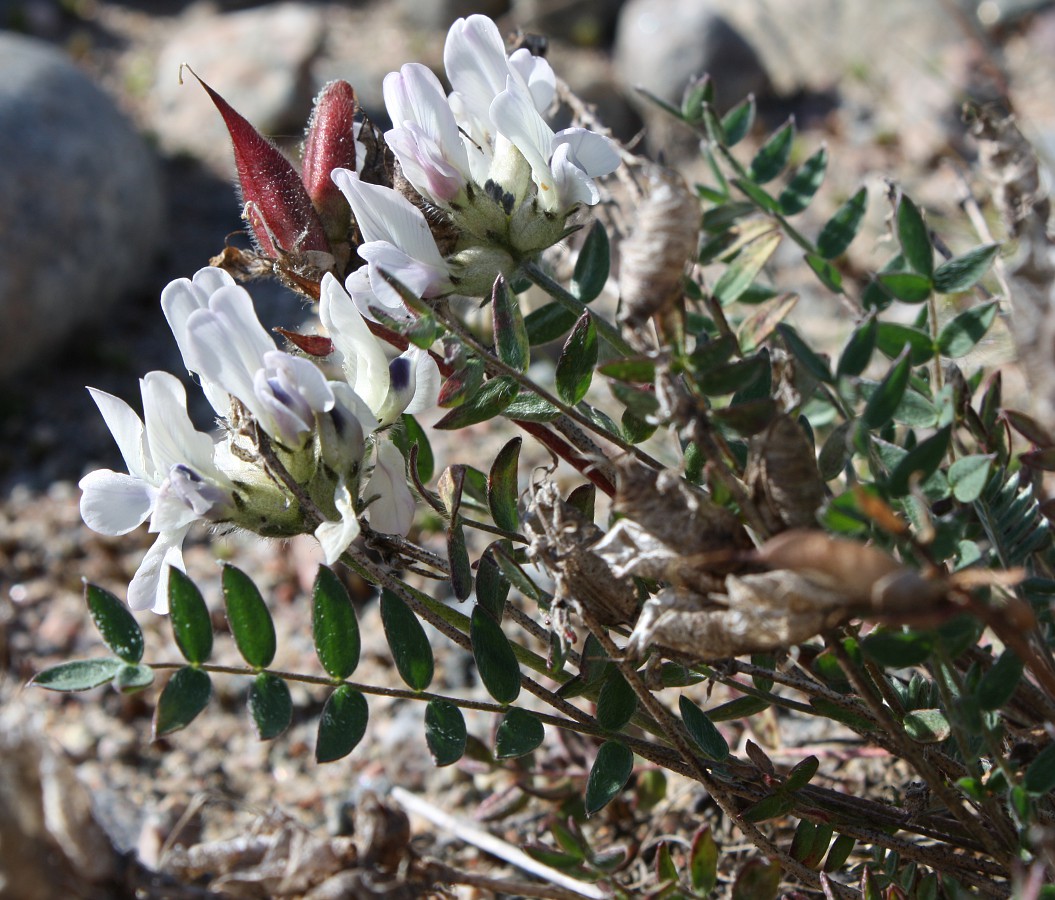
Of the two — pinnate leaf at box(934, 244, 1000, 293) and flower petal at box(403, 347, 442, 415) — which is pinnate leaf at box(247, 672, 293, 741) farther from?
pinnate leaf at box(934, 244, 1000, 293)

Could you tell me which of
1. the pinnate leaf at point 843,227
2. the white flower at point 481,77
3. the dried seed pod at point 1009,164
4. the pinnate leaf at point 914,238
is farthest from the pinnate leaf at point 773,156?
the white flower at point 481,77

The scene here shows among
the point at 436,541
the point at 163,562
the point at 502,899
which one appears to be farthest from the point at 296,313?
the point at 163,562

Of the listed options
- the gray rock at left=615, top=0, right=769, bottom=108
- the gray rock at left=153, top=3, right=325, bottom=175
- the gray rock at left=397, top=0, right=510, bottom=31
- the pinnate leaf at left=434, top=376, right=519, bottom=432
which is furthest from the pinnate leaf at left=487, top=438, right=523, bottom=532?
the gray rock at left=397, top=0, right=510, bottom=31

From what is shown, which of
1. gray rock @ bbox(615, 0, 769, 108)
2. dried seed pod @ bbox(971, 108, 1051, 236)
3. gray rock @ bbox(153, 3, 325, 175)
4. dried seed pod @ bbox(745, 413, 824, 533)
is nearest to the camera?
dried seed pod @ bbox(745, 413, 824, 533)

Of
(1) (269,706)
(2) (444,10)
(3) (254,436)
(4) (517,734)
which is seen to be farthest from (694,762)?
(2) (444,10)

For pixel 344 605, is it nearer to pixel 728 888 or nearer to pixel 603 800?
pixel 603 800

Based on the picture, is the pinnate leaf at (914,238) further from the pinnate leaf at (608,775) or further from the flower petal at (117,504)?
the flower petal at (117,504)
